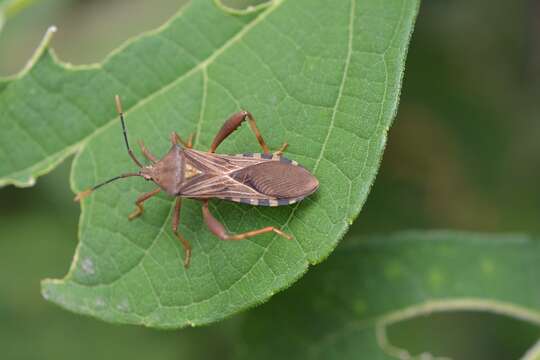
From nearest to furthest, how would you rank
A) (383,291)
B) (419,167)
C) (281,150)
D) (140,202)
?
1. (281,150)
2. (140,202)
3. (383,291)
4. (419,167)

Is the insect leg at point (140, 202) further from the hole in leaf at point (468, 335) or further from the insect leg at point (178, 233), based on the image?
the hole in leaf at point (468, 335)

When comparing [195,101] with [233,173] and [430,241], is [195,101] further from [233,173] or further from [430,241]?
[430,241]

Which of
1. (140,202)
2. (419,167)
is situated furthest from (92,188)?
(419,167)

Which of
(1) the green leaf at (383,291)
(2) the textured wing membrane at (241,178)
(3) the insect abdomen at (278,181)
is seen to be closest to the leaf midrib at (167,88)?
(2) the textured wing membrane at (241,178)

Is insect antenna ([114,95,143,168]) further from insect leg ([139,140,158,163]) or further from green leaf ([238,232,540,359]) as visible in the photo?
green leaf ([238,232,540,359])

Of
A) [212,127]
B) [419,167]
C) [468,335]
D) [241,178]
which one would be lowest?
[468,335]

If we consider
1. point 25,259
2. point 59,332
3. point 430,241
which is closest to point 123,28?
point 25,259

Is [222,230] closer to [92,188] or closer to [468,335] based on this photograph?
[92,188]
